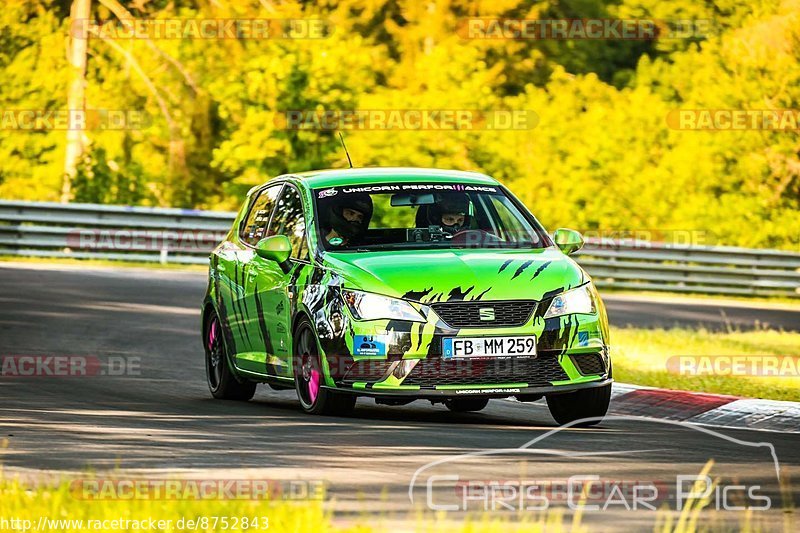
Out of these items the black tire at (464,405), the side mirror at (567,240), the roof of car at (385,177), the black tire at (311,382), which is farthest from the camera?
the black tire at (464,405)

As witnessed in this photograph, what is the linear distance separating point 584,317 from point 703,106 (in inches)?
1470

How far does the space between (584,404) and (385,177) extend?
2.31 meters

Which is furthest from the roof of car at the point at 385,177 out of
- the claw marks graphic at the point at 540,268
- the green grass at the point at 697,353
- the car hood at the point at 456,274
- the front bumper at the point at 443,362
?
the green grass at the point at 697,353

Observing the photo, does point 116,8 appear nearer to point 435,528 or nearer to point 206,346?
point 206,346

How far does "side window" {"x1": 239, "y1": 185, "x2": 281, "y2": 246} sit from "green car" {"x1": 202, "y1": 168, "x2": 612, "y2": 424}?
6 centimetres

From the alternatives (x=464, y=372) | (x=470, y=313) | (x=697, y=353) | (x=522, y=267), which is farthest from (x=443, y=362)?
(x=697, y=353)

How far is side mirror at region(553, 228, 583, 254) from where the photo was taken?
1234 cm

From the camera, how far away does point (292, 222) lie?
12.8 metres

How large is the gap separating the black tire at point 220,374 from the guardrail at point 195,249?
17.5m

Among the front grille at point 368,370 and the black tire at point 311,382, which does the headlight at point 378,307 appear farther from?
the black tire at point 311,382

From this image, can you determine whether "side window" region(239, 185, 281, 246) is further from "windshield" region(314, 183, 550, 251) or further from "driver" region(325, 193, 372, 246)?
"driver" region(325, 193, 372, 246)

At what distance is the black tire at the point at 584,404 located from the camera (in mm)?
11609

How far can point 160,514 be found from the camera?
7066 mm

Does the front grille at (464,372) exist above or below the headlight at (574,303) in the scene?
below
